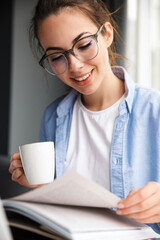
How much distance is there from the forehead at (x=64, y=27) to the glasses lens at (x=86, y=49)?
0.10ft

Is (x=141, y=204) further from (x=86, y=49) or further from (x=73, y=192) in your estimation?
(x=86, y=49)

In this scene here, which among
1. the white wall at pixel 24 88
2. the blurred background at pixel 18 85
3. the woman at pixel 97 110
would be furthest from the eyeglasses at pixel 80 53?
the white wall at pixel 24 88

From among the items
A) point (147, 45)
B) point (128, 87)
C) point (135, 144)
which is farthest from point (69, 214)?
point (147, 45)

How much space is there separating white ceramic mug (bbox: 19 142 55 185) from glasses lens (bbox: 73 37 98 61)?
1.15ft

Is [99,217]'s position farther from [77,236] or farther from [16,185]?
[16,185]

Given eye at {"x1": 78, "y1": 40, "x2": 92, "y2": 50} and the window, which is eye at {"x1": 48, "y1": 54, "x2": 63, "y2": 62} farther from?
the window

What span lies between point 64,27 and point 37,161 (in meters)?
0.45

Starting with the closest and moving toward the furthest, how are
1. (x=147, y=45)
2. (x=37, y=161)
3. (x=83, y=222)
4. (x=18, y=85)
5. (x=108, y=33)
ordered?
(x=83, y=222)
(x=37, y=161)
(x=108, y=33)
(x=147, y=45)
(x=18, y=85)

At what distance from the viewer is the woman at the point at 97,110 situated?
1124 mm

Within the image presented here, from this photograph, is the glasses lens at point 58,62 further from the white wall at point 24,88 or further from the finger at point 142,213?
the white wall at point 24,88

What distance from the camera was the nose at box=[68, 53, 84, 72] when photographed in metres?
1.13

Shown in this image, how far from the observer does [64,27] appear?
1.10m

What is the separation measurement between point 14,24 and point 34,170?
3.28 m

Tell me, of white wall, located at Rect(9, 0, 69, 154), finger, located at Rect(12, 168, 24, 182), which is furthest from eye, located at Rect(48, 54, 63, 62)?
white wall, located at Rect(9, 0, 69, 154)
